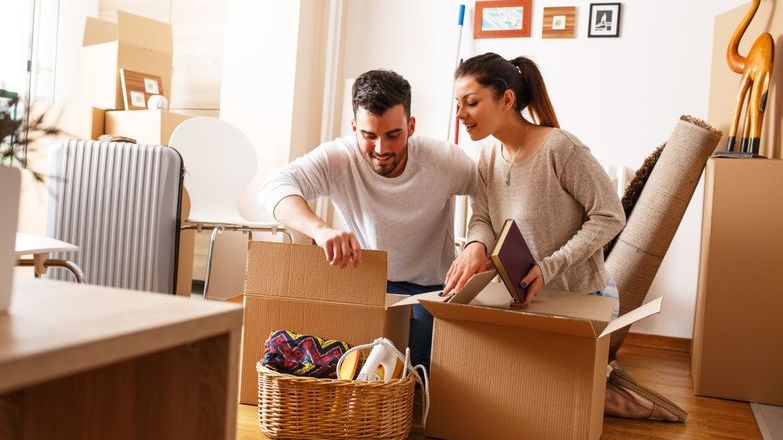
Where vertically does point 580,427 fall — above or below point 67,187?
below

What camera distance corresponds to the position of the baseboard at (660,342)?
3240 millimetres

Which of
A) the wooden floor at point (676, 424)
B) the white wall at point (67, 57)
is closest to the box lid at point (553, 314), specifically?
the wooden floor at point (676, 424)

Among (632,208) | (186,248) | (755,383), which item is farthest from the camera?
(186,248)

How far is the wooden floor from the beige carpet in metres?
0.02

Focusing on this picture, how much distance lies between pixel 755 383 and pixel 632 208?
0.72 meters

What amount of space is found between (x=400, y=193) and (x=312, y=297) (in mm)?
427

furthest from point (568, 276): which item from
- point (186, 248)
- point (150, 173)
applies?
point (186, 248)

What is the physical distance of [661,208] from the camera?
2471 mm

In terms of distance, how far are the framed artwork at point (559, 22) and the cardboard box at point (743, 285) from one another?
4.34 feet

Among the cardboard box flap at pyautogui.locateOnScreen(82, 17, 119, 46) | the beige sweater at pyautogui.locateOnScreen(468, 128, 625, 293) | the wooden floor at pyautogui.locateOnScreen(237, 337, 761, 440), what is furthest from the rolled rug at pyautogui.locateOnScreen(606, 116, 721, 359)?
the cardboard box flap at pyautogui.locateOnScreen(82, 17, 119, 46)

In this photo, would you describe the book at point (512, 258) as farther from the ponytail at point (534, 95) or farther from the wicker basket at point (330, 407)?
the ponytail at point (534, 95)

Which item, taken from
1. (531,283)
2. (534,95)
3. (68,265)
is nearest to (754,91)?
(534,95)

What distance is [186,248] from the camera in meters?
3.60

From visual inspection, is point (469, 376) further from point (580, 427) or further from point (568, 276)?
point (568, 276)
